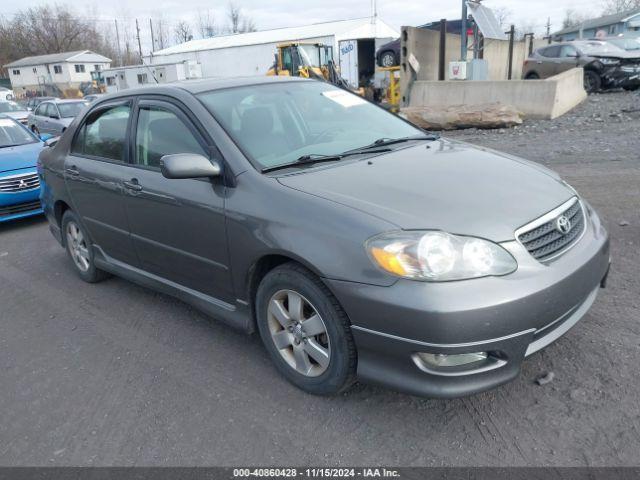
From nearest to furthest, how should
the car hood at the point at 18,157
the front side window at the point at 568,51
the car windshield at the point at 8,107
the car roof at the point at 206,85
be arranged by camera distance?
the car roof at the point at 206,85, the car hood at the point at 18,157, the front side window at the point at 568,51, the car windshield at the point at 8,107

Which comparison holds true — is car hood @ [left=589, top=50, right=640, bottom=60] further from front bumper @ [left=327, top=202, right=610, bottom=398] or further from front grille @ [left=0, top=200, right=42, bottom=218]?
front bumper @ [left=327, top=202, right=610, bottom=398]

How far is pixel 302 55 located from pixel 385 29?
2605 cm

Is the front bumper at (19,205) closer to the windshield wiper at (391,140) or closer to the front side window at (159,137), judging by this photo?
the front side window at (159,137)

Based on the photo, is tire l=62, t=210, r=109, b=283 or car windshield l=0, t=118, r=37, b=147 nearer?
tire l=62, t=210, r=109, b=283

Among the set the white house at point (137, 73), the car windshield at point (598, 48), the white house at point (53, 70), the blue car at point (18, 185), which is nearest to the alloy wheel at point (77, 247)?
the blue car at point (18, 185)

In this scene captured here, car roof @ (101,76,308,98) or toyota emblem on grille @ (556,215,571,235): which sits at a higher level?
car roof @ (101,76,308,98)

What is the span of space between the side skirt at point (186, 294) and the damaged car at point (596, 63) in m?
17.0

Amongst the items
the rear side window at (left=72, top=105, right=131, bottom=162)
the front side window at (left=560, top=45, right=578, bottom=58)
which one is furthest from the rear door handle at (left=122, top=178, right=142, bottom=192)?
the front side window at (left=560, top=45, right=578, bottom=58)

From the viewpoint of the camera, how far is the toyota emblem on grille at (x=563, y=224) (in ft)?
8.85

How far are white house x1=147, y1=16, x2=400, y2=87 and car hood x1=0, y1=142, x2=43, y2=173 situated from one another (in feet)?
92.3

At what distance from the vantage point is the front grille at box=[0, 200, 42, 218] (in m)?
7.05

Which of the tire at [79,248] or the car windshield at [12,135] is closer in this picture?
the tire at [79,248]

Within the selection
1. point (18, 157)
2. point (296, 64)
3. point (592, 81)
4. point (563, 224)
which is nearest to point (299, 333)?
point (563, 224)

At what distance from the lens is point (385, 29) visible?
44.4 meters
